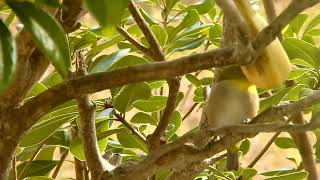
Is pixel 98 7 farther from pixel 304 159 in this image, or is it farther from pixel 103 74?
pixel 304 159

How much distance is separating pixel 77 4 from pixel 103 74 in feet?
0.16

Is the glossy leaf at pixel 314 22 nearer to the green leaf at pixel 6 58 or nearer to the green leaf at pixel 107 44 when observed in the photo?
the green leaf at pixel 107 44

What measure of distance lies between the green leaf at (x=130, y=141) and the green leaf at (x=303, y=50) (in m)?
0.21

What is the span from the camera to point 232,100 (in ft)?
1.47

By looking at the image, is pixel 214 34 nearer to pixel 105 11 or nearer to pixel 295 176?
pixel 295 176

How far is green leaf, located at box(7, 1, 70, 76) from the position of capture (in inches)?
9.2

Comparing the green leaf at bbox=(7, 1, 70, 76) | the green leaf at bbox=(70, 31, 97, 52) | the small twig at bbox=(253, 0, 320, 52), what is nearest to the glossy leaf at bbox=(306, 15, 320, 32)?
the green leaf at bbox=(70, 31, 97, 52)

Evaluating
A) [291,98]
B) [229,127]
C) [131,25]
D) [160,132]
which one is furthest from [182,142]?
[131,25]

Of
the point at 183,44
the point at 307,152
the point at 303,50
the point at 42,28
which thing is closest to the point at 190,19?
the point at 183,44

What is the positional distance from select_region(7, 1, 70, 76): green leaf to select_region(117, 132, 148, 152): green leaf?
1.44 feet

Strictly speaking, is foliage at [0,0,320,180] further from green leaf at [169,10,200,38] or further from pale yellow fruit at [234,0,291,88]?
pale yellow fruit at [234,0,291,88]

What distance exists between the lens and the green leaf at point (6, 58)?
0.23 m

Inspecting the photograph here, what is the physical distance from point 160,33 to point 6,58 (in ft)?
1.30

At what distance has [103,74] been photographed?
37 centimetres
